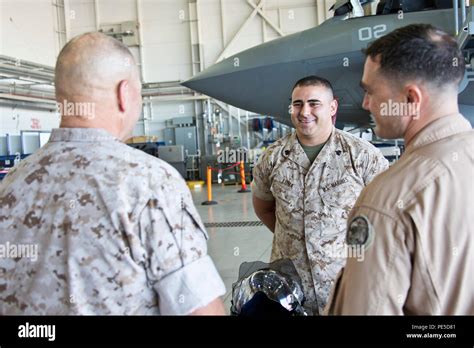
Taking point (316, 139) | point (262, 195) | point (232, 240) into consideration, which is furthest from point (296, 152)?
point (232, 240)

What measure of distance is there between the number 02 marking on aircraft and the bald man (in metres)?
4.79

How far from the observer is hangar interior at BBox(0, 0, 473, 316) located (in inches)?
595

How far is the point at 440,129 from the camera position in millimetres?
1048

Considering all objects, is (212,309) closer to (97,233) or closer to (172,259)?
(172,259)

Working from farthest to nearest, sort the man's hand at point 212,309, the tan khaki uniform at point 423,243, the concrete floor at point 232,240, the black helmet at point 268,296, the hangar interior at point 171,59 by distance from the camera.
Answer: the hangar interior at point 171,59 < the concrete floor at point 232,240 < the black helmet at point 268,296 < the man's hand at point 212,309 < the tan khaki uniform at point 423,243

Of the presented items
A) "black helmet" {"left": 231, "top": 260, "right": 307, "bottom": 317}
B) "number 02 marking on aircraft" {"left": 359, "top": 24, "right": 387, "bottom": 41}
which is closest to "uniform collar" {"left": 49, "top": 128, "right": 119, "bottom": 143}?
"black helmet" {"left": 231, "top": 260, "right": 307, "bottom": 317}

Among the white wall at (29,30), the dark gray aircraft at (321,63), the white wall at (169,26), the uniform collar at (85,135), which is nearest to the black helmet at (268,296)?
the uniform collar at (85,135)

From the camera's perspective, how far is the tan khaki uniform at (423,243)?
0.95 m

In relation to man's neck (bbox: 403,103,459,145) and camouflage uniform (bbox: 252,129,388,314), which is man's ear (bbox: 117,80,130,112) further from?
camouflage uniform (bbox: 252,129,388,314)

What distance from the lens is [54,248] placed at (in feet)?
3.44
